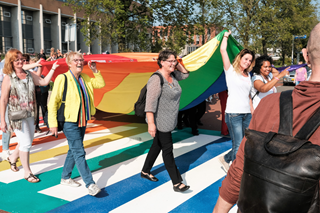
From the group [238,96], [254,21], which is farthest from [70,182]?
[254,21]

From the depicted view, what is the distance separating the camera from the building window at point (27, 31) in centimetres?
3603

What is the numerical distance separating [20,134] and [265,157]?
415 cm

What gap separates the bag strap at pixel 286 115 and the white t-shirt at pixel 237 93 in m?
3.17

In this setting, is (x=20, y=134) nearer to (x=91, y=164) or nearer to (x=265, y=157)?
(x=91, y=164)

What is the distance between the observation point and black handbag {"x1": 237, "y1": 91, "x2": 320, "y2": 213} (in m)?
A: 1.09

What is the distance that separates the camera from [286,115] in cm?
124

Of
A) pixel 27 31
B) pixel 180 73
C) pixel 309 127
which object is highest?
pixel 27 31

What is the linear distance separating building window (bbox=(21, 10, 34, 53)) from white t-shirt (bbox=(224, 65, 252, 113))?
36.2 m

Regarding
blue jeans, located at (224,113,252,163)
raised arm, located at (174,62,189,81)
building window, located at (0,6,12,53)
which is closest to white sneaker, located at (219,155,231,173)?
blue jeans, located at (224,113,252,163)

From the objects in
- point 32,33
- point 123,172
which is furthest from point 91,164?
point 32,33

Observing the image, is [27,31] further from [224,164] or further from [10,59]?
[224,164]

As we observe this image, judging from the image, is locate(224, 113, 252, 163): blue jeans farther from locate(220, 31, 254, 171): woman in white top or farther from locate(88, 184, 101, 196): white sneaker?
locate(88, 184, 101, 196): white sneaker

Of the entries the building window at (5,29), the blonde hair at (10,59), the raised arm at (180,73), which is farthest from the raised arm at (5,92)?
the building window at (5,29)

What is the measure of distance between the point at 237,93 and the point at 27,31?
37.8 meters
